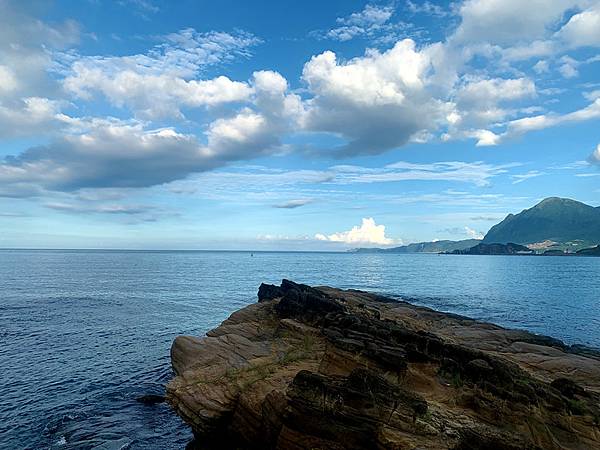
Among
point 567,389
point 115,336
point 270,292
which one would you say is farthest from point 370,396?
point 270,292

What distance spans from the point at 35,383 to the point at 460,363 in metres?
35.9

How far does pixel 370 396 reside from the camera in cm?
1977

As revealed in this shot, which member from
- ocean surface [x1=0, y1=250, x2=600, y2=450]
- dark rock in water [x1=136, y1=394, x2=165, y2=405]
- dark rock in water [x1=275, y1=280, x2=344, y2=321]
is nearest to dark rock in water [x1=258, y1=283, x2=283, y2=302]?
ocean surface [x1=0, y1=250, x2=600, y2=450]

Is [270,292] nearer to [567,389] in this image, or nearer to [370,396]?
[567,389]

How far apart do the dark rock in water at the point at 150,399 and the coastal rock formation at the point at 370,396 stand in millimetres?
5544

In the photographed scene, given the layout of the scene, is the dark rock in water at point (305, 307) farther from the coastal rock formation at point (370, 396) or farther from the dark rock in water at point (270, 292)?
the dark rock in water at point (270, 292)

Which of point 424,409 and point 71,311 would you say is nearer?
point 424,409

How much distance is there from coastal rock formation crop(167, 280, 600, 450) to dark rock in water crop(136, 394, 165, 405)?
554cm

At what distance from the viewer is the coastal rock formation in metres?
19.0

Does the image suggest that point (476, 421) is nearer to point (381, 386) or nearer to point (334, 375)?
point (381, 386)

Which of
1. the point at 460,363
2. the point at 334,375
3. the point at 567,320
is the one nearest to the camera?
the point at 334,375

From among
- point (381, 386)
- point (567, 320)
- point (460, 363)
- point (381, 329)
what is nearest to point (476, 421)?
point (381, 386)

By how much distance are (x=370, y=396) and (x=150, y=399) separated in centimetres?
2280

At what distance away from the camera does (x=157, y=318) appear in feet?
233
